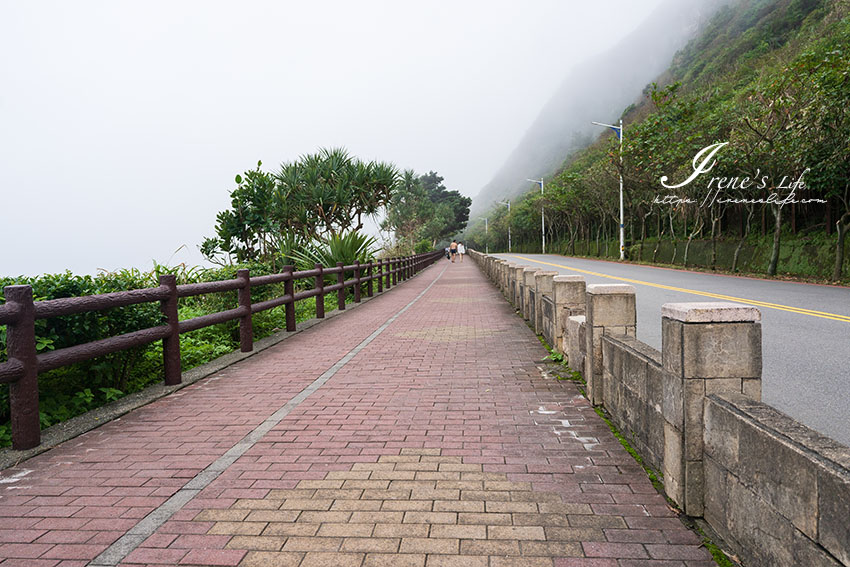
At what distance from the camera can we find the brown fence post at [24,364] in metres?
4.15

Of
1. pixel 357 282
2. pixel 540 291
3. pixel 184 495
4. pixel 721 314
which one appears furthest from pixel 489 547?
pixel 357 282

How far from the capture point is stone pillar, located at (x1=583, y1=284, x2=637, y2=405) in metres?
4.88

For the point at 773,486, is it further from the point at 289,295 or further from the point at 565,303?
the point at 289,295

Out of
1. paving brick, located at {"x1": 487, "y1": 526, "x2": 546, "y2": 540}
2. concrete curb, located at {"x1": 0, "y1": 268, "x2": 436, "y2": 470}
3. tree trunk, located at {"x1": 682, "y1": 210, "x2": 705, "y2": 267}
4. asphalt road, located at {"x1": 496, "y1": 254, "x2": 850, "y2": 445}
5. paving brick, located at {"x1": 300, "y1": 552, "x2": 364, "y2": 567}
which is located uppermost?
tree trunk, located at {"x1": 682, "y1": 210, "x2": 705, "y2": 267}

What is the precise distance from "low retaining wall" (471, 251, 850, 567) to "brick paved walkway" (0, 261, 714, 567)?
25cm

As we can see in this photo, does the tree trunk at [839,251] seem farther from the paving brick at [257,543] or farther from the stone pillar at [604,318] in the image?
the paving brick at [257,543]

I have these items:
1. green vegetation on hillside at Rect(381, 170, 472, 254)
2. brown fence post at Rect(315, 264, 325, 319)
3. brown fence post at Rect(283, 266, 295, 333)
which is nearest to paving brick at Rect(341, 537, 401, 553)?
brown fence post at Rect(283, 266, 295, 333)

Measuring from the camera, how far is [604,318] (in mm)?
4918

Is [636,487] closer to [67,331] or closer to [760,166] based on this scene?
[67,331]

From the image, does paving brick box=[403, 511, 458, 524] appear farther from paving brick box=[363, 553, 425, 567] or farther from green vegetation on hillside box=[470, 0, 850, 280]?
green vegetation on hillside box=[470, 0, 850, 280]

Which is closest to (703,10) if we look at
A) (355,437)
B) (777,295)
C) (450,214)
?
(450,214)

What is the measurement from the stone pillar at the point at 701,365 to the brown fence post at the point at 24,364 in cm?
448

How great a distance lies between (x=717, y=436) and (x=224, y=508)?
2.69 meters

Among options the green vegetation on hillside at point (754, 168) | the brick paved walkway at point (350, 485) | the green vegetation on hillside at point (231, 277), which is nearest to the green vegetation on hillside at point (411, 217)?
the green vegetation on hillside at point (231, 277)
